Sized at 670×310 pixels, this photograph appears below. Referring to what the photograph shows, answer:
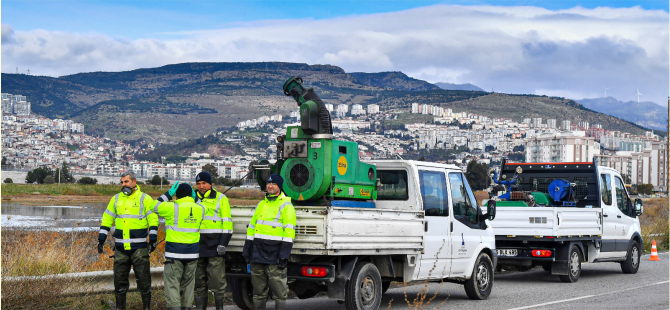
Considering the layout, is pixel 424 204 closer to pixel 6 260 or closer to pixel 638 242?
pixel 6 260

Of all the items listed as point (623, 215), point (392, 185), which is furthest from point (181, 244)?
point (623, 215)

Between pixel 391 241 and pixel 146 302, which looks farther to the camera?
pixel 391 241

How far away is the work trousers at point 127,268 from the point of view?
9539 millimetres

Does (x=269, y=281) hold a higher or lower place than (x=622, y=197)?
lower

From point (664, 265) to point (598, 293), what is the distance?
7294mm

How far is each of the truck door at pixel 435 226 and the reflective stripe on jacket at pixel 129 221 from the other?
3631 mm

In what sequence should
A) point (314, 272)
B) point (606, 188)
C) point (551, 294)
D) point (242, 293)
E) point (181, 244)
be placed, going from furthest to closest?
point (606, 188), point (551, 294), point (242, 293), point (314, 272), point (181, 244)

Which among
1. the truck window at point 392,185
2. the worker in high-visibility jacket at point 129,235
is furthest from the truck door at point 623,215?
the worker in high-visibility jacket at point 129,235

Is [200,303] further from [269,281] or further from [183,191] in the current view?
[183,191]

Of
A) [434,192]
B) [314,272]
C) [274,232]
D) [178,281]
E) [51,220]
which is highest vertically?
[434,192]

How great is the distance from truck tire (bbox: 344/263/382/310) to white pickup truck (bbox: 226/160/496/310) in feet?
0.04

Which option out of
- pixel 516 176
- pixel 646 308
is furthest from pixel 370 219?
pixel 516 176

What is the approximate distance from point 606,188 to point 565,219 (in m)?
2.29

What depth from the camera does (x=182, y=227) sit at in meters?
9.25
